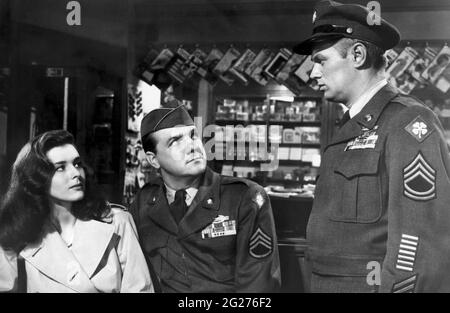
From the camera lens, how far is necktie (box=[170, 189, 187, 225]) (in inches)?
76.7

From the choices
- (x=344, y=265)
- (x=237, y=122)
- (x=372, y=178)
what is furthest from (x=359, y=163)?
(x=237, y=122)

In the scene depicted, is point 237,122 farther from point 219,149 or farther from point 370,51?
point 370,51

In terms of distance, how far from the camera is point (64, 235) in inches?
78.9

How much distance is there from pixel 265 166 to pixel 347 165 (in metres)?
0.40

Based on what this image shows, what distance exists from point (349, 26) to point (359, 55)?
114 millimetres

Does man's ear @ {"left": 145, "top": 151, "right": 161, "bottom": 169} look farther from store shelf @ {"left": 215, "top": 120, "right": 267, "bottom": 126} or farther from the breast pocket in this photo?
the breast pocket

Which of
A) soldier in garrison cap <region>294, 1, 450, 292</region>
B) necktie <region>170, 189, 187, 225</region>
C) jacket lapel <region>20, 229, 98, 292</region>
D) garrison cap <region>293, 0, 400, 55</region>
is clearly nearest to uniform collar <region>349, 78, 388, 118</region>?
soldier in garrison cap <region>294, 1, 450, 292</region>

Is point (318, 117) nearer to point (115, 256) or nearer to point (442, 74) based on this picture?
point (442, 74)

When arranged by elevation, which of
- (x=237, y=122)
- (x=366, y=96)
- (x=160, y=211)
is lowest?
(x=160, y=211)

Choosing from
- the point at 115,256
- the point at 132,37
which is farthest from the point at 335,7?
the point at 115,256

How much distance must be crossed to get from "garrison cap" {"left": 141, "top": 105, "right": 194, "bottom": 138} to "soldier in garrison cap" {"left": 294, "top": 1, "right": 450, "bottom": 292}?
517mm

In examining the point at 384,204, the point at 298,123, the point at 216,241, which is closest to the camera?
the point at 384,204

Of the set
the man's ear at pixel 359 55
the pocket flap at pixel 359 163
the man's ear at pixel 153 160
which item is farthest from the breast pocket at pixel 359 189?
the man's ear at pixel 153 160

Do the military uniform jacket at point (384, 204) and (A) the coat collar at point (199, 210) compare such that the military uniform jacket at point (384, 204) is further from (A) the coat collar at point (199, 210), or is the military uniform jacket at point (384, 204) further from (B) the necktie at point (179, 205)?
(B) the necktie at point (179, 205)
